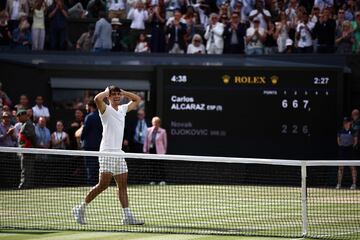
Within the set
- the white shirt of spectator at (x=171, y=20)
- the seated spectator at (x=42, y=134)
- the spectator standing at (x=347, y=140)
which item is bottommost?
the spectator standing at (x=347, y=140)

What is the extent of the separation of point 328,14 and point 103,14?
6.23 metres

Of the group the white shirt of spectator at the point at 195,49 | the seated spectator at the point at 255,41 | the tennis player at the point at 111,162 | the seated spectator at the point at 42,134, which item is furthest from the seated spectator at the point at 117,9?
the tennis player at the point at 111,162

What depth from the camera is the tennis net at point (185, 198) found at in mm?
14930

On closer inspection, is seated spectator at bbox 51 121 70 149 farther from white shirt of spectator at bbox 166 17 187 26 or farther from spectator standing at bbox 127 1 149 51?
white shirt of spectator at bbox 166 17 187 26

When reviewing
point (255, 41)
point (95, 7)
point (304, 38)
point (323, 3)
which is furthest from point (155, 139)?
point (323, 3)

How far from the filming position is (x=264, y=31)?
1099 inches

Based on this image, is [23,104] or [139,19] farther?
[139,19]

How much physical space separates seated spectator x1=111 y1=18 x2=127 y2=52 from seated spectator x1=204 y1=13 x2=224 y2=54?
2.52m

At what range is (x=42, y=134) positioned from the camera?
24422 millimetres

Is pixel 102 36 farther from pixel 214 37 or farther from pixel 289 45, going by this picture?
pixel 289 45

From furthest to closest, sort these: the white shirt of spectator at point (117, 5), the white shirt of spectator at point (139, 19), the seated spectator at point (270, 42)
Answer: the white shirt of spectator at point (117, 5) → the white shirt of spectator at point (139, 19) → the seated spectator at point (270, 42)

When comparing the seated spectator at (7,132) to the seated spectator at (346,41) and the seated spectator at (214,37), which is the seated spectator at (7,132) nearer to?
the seated spectator at (214,37)

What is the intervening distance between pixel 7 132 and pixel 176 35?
6583mm

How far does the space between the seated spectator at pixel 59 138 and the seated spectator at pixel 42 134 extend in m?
0.38
